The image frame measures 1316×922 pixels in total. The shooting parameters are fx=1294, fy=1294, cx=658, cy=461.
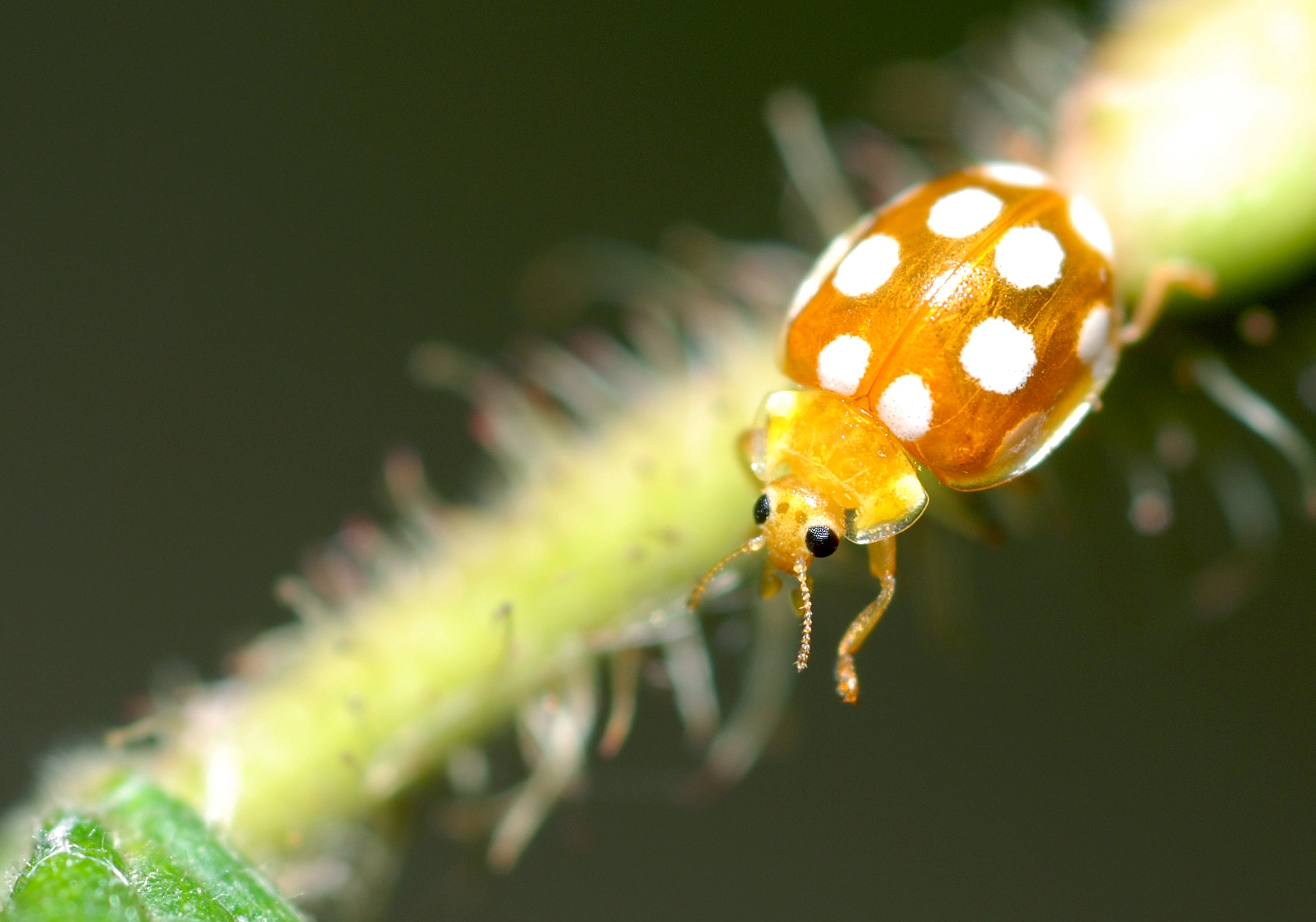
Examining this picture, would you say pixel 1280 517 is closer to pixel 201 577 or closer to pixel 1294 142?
pixel 1294 142

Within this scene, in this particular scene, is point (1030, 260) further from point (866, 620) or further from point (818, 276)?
point (866, 620)

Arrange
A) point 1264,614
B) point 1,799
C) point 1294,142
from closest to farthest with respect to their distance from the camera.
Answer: point 1294,142 < point 1,799 < point 1264,614

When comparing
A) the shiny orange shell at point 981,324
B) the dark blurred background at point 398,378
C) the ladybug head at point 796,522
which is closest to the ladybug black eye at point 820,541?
the ladybug head at point 796,522

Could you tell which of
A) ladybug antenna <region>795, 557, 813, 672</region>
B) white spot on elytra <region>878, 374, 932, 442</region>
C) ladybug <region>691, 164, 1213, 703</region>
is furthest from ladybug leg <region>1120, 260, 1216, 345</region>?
ladybug antenna <region>795, 557, 813, 672</region>

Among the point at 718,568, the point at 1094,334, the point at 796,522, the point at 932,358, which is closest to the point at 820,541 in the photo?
the point at 796,522

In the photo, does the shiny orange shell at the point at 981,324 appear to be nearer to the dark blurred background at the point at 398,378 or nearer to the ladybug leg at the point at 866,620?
the ladybug leg at the point at 866,620

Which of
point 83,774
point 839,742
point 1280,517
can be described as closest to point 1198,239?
point 1280,517
